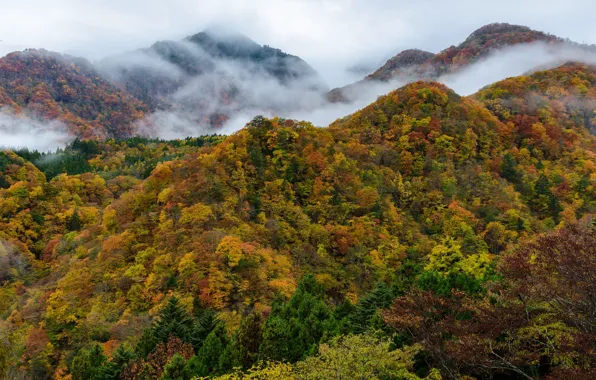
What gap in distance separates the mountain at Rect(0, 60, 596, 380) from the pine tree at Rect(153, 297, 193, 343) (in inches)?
4.6

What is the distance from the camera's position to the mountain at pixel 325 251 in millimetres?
19469

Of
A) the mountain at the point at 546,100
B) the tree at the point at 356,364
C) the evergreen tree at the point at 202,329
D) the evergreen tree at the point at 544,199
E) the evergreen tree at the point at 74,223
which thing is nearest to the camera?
the tree at the point at 356,364

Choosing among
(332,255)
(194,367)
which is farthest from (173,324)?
(332,255)

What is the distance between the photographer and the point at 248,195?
50.8 metres

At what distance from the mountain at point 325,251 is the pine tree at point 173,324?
0.12 m

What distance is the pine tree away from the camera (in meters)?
31.4

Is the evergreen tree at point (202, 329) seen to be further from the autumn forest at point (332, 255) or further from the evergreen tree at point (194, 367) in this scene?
the evergreen tree at point (194, 367)

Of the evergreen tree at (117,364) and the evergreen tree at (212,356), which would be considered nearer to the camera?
the evergreen tree at (212,356)

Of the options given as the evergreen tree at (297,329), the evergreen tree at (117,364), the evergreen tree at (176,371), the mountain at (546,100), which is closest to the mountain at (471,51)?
the mountain at (546,100)

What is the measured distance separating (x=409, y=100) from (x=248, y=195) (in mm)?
45225

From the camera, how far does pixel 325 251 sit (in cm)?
4816

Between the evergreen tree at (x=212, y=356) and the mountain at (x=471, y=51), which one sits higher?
the mountain at (x=471, y=51)

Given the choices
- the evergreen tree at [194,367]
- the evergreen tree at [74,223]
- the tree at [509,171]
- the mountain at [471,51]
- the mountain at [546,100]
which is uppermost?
the mountain at [471,51]

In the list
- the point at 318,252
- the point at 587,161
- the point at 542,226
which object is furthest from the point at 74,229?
the point at 587,161
